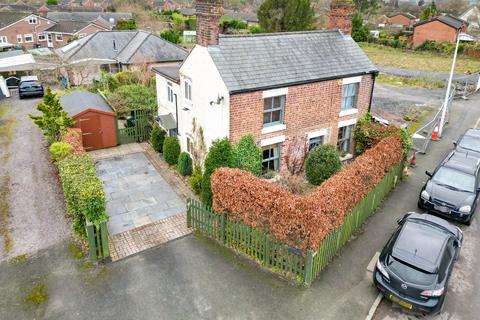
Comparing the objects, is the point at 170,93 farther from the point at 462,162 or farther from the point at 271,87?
the point at 462,162

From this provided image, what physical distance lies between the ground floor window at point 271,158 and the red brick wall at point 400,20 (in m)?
90.3

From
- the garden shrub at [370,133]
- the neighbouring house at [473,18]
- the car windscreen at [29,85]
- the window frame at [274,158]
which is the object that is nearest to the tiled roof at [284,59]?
the garden shrub at [370,133]

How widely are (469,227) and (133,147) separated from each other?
18.2 m

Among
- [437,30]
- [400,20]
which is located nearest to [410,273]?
[437,30]

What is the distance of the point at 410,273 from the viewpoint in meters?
9.77

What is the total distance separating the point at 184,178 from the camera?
18297 mm

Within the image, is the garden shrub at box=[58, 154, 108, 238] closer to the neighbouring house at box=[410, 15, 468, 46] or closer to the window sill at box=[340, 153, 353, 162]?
the window sill at box=[340, 153, 353, 162]

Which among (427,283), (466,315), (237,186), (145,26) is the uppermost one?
(145,26)

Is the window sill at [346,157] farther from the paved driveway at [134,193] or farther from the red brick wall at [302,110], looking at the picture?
the paved driveway at [134,193]

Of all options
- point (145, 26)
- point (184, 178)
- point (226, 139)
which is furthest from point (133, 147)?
point (145, 26)

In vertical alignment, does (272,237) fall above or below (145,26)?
below

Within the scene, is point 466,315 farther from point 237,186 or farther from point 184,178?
point 184,178

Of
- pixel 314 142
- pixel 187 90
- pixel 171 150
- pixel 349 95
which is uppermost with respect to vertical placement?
pixel 187 90

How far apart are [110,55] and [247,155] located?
29894 mm
